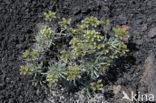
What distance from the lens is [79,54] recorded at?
193 inches

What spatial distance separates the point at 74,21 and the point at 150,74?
1.97 metres

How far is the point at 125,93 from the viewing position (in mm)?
5238

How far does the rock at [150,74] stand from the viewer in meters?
5.29

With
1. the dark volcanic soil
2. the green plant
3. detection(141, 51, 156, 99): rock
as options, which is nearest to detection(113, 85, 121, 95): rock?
the dark volcanic soil

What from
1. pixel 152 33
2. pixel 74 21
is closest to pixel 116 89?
pixel 152 33

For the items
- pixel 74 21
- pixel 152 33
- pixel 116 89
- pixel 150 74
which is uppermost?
pixel 74 21

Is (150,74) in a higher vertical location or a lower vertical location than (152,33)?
lower

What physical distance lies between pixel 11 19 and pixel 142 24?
287cm

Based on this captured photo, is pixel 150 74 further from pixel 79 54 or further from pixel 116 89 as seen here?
pixel 79 54

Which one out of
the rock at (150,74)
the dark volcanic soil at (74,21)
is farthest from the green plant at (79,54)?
the rock at (150,74)

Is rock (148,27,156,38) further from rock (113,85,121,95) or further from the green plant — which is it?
rock (113,85,121,95)

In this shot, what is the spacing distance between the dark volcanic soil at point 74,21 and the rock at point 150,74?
0.30 feet

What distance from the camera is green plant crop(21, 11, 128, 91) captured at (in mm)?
4871

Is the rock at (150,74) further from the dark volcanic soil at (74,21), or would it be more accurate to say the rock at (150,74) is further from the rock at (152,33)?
the rock at (152,33)
